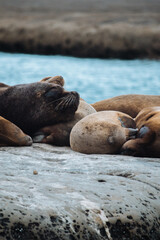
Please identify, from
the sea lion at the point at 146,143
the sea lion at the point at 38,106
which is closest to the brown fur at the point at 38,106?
the sea lion at the point at 38,106

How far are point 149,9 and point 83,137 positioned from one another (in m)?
26.3

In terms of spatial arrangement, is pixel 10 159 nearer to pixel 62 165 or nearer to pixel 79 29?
pixel 62 165

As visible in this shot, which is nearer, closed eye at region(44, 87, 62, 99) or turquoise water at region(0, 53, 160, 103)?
closed eye at region(44, 87, 62, 99)

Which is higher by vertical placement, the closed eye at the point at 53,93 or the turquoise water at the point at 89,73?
the closed eye at the point at 53,93

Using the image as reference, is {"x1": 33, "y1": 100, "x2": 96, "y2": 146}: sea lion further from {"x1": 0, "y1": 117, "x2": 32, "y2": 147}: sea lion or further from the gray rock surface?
the gray rock surface

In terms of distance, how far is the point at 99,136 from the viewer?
333 cm

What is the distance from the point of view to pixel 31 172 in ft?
7.82

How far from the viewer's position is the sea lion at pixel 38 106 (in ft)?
12.7

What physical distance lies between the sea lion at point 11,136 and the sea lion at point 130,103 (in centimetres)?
173

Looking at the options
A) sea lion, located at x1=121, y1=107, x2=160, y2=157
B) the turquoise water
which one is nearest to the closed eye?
sea lion, located at x1=121, y1=107, x2=160, y2=157

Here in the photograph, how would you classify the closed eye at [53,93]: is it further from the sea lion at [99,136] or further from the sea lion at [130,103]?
the sea lion at [130,103]

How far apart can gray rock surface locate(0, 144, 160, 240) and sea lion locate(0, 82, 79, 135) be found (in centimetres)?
126

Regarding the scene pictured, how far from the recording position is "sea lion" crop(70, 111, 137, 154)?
3.32 m

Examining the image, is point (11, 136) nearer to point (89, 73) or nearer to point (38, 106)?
point (38, 106)
